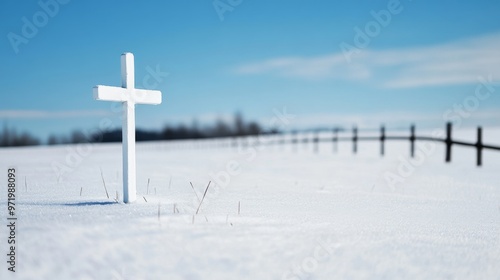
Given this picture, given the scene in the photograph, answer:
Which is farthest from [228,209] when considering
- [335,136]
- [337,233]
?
[335,136]

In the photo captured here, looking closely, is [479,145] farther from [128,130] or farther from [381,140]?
[128,130]

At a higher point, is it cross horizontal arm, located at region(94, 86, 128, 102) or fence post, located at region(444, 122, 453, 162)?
cross horizontal arm, located at region(94, 86, 128, 102)

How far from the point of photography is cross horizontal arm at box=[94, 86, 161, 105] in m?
3.38

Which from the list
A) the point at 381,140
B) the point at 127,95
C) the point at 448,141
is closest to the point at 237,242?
the point at 127,95

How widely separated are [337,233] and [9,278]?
6.50 feet

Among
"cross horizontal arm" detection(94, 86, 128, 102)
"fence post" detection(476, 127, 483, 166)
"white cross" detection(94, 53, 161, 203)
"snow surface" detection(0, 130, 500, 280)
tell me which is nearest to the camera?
"snow surface" detection(0, 130, 500, 280)

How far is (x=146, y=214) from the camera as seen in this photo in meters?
3.11

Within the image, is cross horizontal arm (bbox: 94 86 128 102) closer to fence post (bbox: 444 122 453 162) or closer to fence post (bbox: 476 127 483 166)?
fence post (bbox: 476 127 483 166)

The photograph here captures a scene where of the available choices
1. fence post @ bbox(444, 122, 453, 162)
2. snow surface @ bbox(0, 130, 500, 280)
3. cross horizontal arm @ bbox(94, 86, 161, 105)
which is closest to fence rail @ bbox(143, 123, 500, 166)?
fence post @ bbox(444, 122, 453, 162)

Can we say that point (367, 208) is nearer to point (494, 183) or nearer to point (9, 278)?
point (9, 278)

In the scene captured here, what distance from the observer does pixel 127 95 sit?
3.68 metres

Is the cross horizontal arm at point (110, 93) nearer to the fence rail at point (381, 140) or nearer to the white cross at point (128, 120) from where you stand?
the white cross at point (128, 120)

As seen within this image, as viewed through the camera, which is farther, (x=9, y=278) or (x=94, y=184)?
(x=94, y=184)

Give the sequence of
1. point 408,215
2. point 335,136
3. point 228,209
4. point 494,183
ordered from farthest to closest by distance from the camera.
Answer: point 335,136 → point 494,183 → point 408,215 → point 228,209
